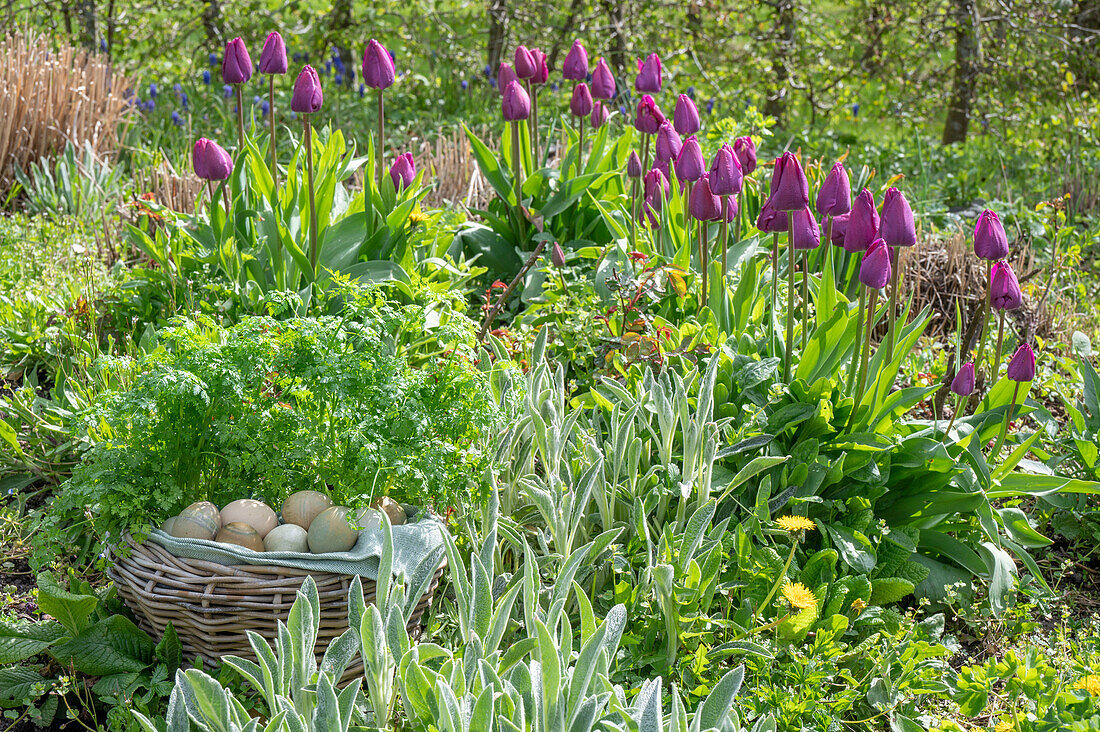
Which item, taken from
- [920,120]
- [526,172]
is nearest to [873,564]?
[526,172]

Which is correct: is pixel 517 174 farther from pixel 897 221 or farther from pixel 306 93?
pixel 897 221

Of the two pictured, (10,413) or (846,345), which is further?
(10,413)

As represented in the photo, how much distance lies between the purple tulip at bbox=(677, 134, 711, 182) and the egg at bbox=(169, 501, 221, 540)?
4.80 ft

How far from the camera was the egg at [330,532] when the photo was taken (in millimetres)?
1797

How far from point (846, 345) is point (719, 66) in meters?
5.72

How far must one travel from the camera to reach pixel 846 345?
7.72 ft

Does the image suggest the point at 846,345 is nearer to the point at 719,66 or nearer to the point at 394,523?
the point at 394,523

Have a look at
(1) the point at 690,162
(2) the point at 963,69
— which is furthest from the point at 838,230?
(2) the point at 963,69

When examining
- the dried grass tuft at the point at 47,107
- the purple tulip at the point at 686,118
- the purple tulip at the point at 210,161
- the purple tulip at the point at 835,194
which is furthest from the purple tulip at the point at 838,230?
the dried grass tuft at the point at 47,107

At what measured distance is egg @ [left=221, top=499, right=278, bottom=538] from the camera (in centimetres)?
183

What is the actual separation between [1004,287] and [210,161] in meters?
2.11

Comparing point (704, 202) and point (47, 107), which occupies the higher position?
point (704, 202)

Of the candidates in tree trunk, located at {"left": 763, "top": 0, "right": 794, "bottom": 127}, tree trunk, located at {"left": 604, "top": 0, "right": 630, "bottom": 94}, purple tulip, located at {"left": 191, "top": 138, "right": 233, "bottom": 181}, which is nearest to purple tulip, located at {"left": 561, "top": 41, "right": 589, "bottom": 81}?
purple tulip, located at {"left": 191, "top": 138, "right": 233, "bottom": 181}

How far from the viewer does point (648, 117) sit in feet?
9.67
